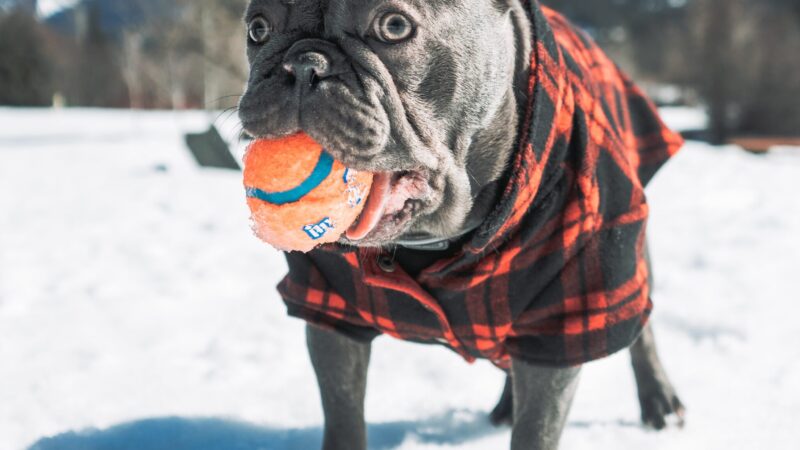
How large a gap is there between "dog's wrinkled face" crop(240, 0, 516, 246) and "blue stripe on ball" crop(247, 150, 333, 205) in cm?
4

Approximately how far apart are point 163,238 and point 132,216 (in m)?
0.80

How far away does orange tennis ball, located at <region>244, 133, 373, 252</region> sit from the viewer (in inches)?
52.9

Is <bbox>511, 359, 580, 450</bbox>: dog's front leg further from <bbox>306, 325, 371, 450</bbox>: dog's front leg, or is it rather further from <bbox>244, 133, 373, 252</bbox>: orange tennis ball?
<bbox>244, 133, 373, 252</bbox>: orange tennis ball

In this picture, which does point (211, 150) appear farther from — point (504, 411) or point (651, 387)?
point (651, 387)

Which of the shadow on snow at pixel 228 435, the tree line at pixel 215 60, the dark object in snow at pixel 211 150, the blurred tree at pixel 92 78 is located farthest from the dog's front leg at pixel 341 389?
the blurred tree at pixel 92 78

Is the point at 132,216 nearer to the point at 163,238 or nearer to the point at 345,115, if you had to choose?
the point at 163,238

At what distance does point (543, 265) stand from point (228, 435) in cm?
112

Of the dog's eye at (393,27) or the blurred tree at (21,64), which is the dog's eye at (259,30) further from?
the blurred tree at (21,64)

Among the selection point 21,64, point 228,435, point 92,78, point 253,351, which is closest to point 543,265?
point 228,435

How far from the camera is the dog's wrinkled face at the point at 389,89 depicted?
1.35 m

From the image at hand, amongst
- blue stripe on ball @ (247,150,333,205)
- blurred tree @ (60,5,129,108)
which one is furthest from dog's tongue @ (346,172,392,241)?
blurred tree @ (60,5,129,108)

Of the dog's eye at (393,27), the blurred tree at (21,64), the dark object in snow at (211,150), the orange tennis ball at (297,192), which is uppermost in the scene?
the dog's eye at (393,27)

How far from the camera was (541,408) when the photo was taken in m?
1.75

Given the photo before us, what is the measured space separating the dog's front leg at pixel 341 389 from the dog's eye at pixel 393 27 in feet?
2.85
